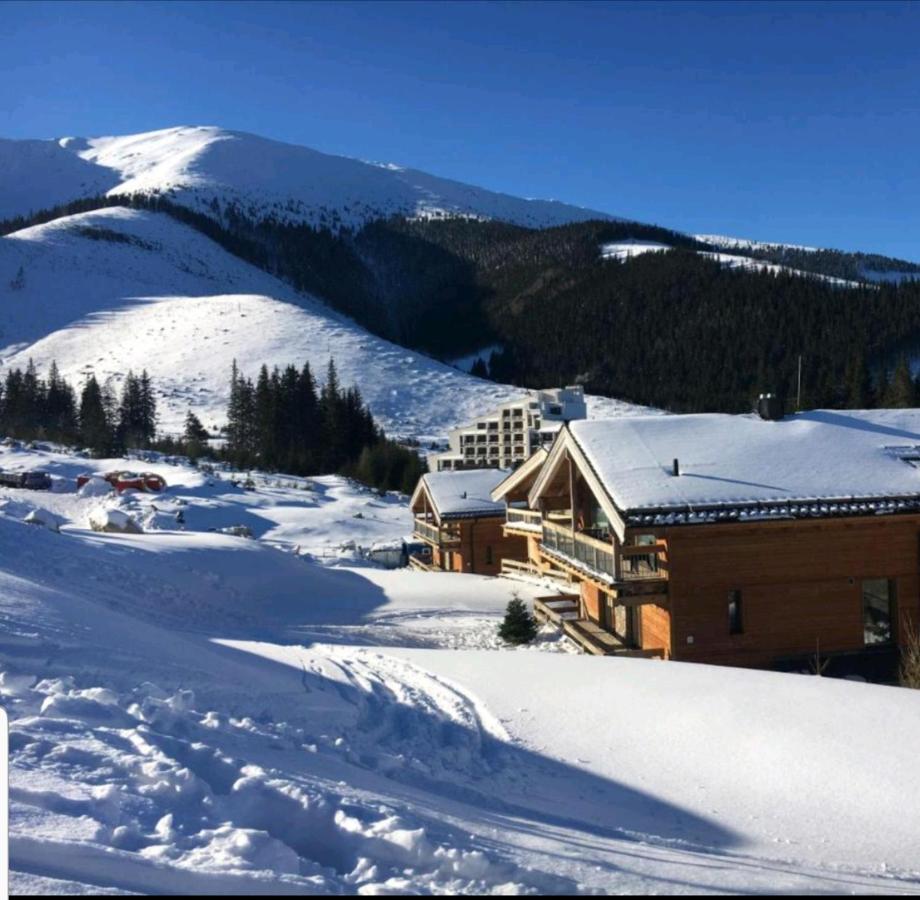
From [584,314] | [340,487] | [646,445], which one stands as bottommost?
[340,487]

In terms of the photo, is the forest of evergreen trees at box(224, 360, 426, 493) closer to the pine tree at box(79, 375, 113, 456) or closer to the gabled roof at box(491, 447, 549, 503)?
the pine tree at box(79, 375, 113, 456)

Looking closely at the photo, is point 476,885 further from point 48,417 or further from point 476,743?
point 48,417

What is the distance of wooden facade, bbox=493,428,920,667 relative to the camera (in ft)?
46.1

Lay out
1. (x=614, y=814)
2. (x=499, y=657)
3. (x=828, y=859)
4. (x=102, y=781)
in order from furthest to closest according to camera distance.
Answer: (x=499, y=657) → (x=614, y=814) → (x=828, y=859) → (x=102, y=781)

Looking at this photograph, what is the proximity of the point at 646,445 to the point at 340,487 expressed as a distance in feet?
135

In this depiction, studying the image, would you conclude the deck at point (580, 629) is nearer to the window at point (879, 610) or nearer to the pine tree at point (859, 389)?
the window at point (879, 610)

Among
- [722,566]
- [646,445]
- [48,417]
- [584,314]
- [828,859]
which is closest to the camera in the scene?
[828,859]

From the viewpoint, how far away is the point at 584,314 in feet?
514

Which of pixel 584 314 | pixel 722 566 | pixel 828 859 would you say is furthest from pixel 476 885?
pixel 584 314

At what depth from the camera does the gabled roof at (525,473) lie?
21625 mm

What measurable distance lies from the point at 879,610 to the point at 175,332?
111m

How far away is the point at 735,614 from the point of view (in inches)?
562

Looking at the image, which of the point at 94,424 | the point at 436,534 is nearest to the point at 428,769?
the point at 436,534

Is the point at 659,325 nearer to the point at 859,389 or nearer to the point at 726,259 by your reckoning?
the point at 726,259
